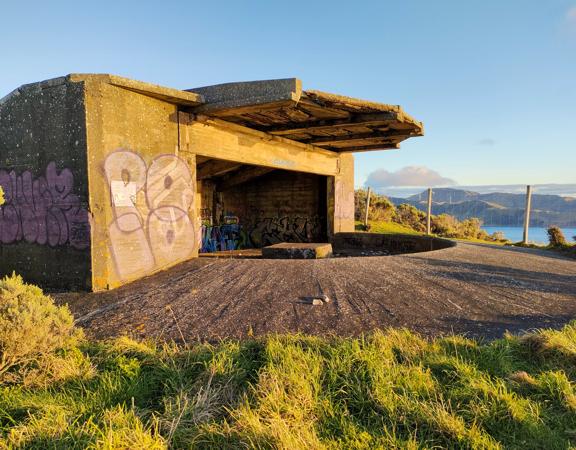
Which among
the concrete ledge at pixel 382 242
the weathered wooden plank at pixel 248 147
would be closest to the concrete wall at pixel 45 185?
the weathered wooden plank at pixel 248 147

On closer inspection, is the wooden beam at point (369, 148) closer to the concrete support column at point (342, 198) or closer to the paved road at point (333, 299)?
the concrete support column at point (342, 198)

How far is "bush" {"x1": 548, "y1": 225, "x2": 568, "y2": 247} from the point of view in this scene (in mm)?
13148

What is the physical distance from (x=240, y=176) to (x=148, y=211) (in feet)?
28.0

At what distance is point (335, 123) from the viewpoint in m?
10.3

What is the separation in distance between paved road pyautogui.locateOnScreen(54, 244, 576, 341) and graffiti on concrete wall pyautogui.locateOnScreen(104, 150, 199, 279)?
47 cm

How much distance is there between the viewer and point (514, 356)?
4113 millimetres

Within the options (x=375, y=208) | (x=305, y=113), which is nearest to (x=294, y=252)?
(x=305, y=113)

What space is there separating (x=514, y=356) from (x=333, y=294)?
270 centimetres

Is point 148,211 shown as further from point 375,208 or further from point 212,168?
point 375,208

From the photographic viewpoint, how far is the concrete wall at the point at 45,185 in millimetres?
6902

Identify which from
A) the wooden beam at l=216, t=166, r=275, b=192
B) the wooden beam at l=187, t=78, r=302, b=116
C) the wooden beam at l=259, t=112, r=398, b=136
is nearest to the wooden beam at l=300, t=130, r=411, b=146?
the wooden beam at l=259, t=112, r=398, b=136

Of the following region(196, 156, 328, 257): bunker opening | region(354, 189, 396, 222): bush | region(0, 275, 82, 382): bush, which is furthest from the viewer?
region(354, 189, 396, 222): bush

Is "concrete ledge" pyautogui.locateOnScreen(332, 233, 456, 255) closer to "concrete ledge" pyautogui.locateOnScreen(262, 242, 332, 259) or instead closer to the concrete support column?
the concrete support column

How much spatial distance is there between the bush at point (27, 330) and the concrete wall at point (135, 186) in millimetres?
2924
